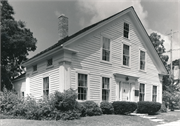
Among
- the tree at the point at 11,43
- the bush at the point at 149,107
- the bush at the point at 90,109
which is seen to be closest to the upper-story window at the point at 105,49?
the bush at the point at 90,109

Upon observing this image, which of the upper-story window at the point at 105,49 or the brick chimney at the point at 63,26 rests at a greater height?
the brick chimney at the point at 63,26

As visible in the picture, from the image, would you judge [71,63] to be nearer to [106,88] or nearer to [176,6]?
[106,88]

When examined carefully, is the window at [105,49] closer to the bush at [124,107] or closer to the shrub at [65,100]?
the bush at [124,107]

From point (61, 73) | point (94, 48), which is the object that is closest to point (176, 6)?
point (94, 48)

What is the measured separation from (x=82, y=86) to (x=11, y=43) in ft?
47.8

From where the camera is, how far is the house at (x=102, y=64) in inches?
460

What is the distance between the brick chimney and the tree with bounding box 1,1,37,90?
314 inches

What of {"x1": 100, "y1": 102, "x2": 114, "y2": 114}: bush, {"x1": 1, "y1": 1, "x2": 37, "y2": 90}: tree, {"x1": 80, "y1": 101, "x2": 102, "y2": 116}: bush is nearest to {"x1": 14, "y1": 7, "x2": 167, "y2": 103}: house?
{"x1": 100, "y1": 102, "x2": 114, "y2": 114}: bush

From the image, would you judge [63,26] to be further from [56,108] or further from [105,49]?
[56,108]

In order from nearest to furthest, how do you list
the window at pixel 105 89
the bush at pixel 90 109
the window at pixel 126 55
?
the bush at pixel 90 109, the window at pixel 105 89, the window at pixel 126 55

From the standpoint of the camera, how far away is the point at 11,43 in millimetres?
22500

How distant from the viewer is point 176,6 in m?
13.6

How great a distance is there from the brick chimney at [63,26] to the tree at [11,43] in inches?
314

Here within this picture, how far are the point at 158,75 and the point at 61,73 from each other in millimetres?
12508
